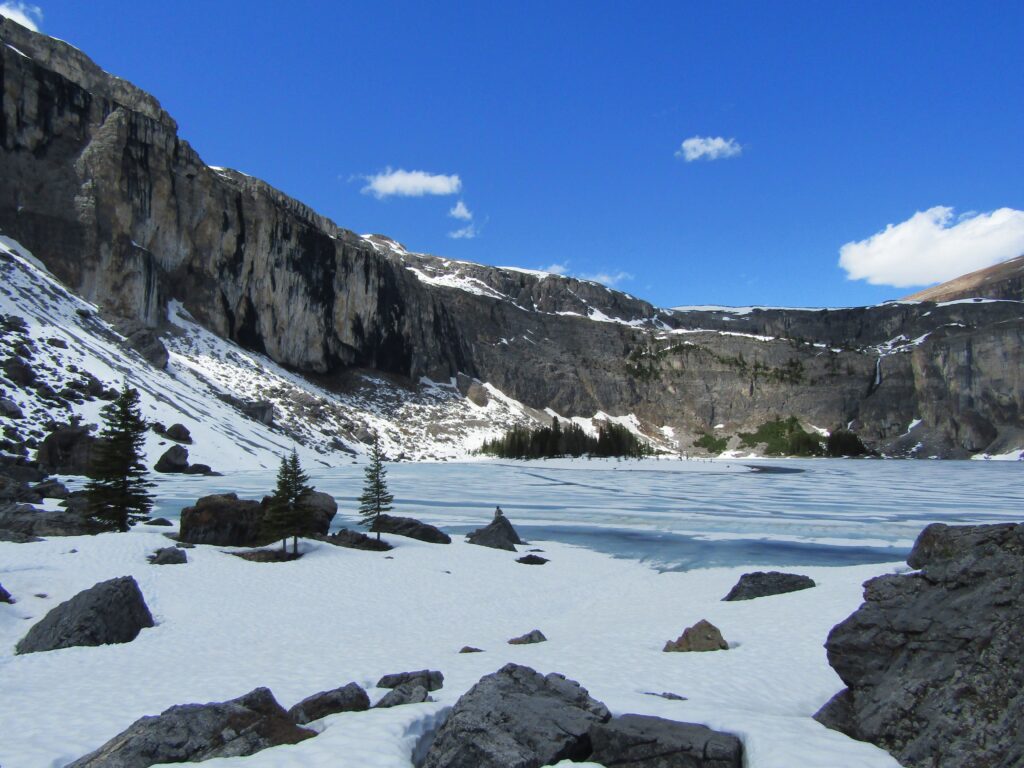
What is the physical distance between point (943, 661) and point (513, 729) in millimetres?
5118

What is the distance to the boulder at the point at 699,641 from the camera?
1362cm

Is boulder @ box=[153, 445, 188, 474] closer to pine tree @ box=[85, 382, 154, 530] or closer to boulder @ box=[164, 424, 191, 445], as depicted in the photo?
boulder @ box=[164, 424, 191, 445]

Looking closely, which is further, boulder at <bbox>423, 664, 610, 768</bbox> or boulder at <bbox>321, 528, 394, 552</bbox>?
boulder at <bbox>321, 528, 394, 552</bbox>

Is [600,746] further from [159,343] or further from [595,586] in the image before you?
[159,343]

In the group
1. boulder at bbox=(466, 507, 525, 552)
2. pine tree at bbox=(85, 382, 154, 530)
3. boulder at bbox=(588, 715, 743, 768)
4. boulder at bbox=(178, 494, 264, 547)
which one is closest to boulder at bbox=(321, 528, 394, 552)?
boulder at bbox=(178, 494, 264, 547)

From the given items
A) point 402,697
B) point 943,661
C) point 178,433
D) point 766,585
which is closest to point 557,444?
point 178,433

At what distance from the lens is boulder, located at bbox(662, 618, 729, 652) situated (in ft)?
44.7

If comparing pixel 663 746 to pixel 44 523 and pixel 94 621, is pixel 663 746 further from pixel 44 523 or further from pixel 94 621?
pixel 44 523

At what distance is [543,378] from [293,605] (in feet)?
524

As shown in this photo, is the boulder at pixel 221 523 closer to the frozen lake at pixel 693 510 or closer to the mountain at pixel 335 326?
the frozen lake at pixel 693 510

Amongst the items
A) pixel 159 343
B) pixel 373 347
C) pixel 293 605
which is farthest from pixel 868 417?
pixel 293 605

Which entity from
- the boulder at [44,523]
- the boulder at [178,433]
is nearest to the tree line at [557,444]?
the boulder at [178,433]

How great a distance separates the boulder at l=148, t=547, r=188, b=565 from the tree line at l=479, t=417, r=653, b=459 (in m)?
99.1

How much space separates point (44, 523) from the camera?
2495 cm
